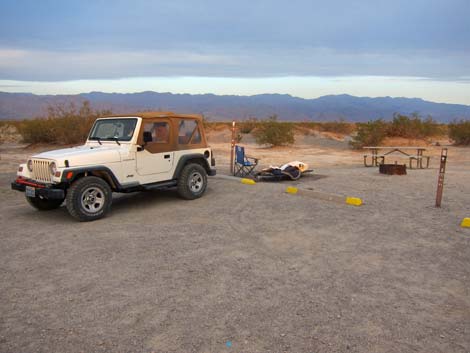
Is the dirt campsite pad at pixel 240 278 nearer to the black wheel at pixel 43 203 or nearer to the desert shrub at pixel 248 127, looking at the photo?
the black wheel at pixel 43 203

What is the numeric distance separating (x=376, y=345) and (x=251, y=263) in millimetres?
Result: 1970

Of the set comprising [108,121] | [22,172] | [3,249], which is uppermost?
[108,121]

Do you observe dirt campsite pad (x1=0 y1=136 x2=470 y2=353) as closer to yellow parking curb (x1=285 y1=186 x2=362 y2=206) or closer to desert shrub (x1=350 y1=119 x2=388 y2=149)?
yellow parking curb (x1=285 y1=186 x2=362 y2=206)

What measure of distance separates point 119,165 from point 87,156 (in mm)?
583

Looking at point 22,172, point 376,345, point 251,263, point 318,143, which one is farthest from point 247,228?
point 318,143

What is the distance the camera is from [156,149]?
7.79 metres

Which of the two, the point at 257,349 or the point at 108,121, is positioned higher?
the point at 108,121

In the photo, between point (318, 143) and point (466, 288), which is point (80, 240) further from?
point (318, 143)

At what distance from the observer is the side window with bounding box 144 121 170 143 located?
7.76 meters

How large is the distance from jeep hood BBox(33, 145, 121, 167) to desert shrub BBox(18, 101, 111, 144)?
A: 50.7ft

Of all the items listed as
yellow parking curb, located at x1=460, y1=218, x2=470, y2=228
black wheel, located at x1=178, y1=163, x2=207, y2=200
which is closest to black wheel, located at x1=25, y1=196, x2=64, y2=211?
black wheel, located at x1=178, y1=163, x2=207, y2=200

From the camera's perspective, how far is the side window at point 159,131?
7.76 m

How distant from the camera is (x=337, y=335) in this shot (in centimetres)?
334

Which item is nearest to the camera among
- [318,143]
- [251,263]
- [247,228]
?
[251,263]
